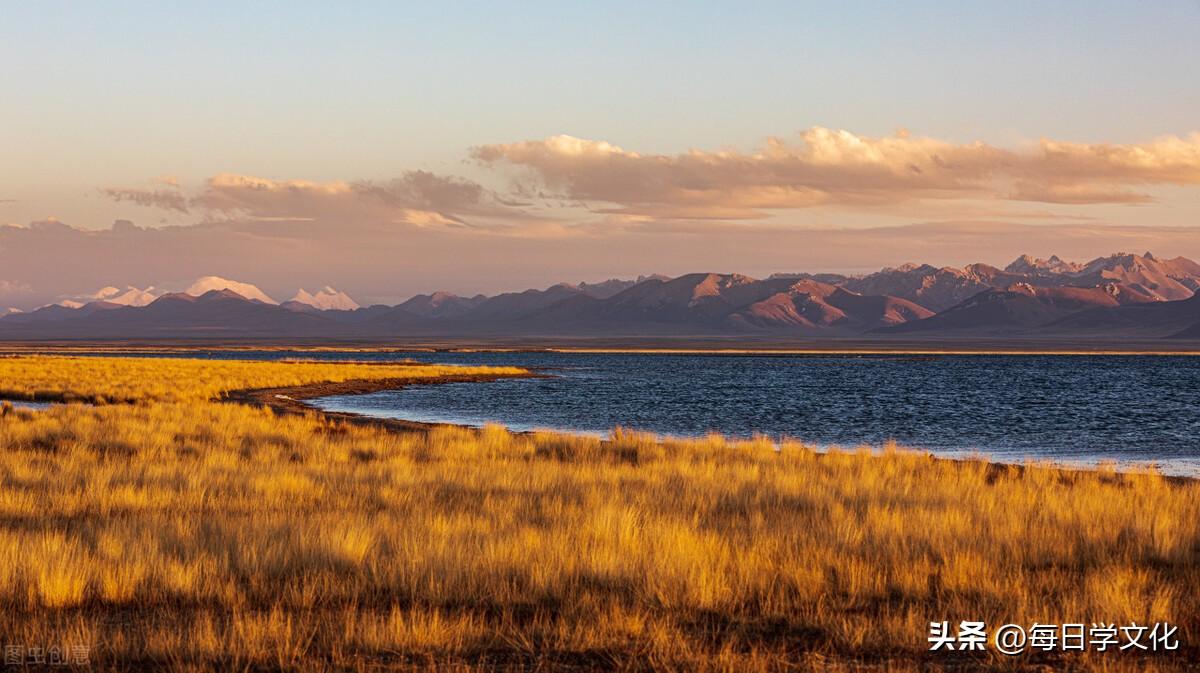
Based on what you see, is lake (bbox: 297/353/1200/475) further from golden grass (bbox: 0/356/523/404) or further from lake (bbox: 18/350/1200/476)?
golden grass (bbox: 0/356/523/404)

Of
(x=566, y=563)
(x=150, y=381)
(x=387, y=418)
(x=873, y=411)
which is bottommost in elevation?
(x=873, y=411)

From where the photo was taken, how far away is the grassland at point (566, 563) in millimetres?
8188

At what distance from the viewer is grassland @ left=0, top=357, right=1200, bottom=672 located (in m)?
8.19

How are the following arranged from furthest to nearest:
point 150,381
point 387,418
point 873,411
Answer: point 150,381, point 873,411, point 387,418

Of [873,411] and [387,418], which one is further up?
[387,418]

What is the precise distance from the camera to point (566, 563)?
34.8ft

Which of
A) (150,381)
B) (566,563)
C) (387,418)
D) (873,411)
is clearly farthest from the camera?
(150,381)

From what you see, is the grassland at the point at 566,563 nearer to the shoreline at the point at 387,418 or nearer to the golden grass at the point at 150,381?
the shoreline at the point at 387,418

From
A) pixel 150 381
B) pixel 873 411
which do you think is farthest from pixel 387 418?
pixel 150 381

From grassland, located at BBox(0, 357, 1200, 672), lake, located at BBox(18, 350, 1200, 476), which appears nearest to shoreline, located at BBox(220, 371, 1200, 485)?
lake, located at BBox(18, 350, 1200, 476)

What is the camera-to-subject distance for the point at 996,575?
1070cm

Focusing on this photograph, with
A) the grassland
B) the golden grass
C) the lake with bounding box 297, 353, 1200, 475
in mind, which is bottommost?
the lake with bounding box 297, 353, 1200, 475

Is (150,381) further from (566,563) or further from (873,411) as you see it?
(566,563)

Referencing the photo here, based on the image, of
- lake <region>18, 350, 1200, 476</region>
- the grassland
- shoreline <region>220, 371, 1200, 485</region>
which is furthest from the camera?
lake <region>18, 350, 1200, 476</region>
